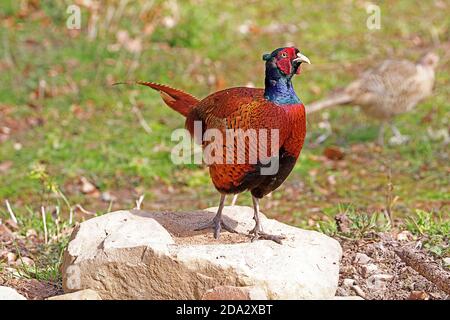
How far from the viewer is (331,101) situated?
24.7 ft

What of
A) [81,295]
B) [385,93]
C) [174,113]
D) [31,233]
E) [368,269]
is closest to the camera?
[81,295]

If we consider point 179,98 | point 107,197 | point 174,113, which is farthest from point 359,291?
point 174,113

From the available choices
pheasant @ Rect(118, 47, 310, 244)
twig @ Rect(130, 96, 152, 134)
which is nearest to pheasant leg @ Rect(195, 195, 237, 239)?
pheasant @ Rect(118, 47, 310, 244)

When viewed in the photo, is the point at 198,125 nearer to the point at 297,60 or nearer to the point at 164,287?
Result: the point at 297,60

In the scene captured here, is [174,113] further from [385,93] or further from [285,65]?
[285,65]

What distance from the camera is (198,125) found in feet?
14.6

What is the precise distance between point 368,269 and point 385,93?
3.52 m

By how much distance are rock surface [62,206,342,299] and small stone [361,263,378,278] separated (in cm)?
18

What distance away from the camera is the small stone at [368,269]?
13.6 feet

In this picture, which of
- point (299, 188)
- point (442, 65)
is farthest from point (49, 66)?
point (442, 65)

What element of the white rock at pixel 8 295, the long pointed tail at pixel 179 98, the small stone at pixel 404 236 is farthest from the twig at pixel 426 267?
the white rock at pixel 8 295

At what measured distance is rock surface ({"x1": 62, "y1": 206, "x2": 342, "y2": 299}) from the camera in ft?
11.9

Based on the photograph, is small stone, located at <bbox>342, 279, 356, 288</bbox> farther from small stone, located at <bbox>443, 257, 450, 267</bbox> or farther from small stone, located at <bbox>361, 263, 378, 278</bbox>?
small stone, located at <bbox>443, 257, 450, 267</bbox>

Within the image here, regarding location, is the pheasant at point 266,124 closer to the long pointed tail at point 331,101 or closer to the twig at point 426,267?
the twig at point 426,267
